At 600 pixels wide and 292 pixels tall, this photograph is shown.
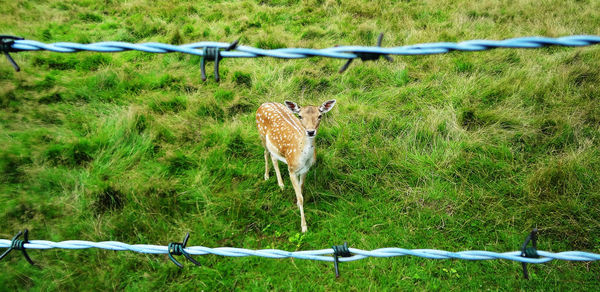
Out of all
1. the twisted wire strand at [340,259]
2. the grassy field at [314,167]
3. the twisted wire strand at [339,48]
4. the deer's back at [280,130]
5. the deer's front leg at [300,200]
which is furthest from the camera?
the deer's back at [280,130]

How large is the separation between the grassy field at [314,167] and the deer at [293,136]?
11.3 inches

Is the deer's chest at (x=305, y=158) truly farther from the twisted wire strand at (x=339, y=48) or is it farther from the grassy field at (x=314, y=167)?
the twisted wire strand at (x=339, y=48)

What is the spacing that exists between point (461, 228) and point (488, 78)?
324 centimetres

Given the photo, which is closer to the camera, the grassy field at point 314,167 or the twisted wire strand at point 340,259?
the twisted wire strand at point 340,259

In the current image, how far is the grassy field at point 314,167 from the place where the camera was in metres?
2.87

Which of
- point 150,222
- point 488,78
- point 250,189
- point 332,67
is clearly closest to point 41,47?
point 150,222

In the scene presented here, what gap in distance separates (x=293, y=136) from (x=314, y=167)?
521 mm

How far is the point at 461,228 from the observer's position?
321 cm

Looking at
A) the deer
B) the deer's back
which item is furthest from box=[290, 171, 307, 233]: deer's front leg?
the deer's back

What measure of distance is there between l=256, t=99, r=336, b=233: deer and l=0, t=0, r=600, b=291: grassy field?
0.94 feet

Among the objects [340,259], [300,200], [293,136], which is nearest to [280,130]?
[293,136]

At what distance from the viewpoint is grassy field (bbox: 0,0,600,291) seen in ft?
9.43

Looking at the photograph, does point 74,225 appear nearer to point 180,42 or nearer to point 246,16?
point 180,42

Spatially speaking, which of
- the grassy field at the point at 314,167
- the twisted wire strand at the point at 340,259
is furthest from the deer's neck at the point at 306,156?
the twisted wire strand at the point at 340,259
